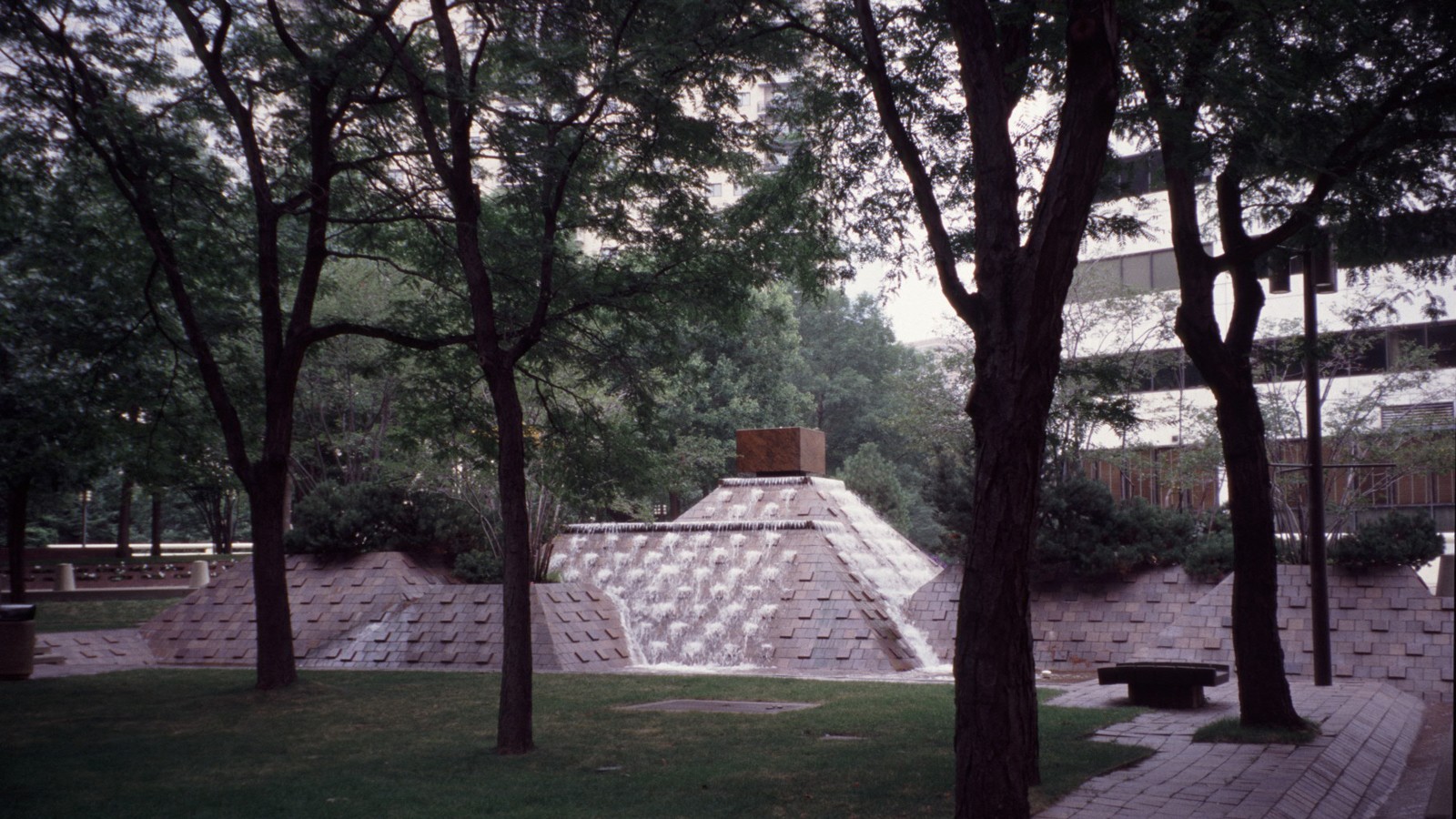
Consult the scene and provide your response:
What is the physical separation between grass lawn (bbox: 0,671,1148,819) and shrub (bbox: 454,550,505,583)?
4.73m

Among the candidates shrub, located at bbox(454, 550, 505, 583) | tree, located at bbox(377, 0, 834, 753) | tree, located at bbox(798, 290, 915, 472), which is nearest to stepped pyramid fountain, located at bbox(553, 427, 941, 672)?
shrub, located at bbox(454, 550, 505, 583)

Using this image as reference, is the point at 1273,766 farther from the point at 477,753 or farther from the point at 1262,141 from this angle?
the point at 477,753

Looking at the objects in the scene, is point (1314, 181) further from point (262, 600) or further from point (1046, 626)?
point (262, 600)

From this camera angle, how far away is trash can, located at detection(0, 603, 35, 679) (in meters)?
16.0

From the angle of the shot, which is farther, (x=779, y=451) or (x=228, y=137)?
(x=779, y=451)

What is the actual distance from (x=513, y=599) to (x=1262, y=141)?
24.8 ft

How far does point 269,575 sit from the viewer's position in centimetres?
1423

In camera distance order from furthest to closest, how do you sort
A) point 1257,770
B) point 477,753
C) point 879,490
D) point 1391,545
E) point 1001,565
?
1. point 879,490
2. point 1391,545
3. point 477,753
4. point 1257,770
5. point 1001,565

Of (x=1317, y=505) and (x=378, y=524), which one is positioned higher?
(x=1317, y=505)

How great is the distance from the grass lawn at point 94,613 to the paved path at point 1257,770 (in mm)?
18154

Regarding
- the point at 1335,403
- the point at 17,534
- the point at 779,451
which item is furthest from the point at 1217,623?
the point at 17,534

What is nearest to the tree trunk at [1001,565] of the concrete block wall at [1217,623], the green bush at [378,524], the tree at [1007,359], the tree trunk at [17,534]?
the tree at [1007,359]

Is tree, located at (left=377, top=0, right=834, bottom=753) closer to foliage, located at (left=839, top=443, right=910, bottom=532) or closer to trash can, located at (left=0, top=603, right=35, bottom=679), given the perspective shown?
trash can, located at (left=0, top=603, right=35, bottom=679)

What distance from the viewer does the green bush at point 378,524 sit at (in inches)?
805
